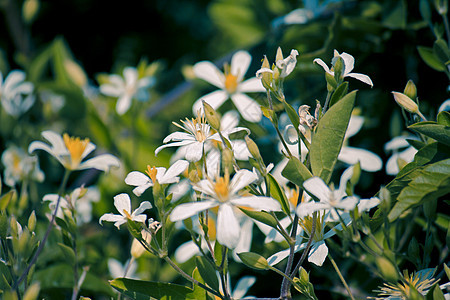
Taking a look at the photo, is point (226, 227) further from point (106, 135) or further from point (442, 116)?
point (106, 135)

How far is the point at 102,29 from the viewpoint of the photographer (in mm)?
1777

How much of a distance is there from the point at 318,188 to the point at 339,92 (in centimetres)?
11

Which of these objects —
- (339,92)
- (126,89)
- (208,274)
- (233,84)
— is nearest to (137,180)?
(208,274)

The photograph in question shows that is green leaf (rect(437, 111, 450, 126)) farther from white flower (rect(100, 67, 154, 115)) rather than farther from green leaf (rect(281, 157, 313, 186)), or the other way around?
white flower (rect(100, 67, 154, 115))

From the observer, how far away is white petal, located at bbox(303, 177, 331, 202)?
390 millimetres

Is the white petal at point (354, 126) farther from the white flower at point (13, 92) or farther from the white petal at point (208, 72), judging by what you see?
the white flower at point (13, 92)

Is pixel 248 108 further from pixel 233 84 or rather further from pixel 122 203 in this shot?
pixel 122 203

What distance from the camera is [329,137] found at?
42 centimetres

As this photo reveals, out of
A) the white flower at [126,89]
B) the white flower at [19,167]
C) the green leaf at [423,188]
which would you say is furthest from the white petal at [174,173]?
the white flower at [126,89]

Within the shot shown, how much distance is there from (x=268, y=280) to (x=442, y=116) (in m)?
0.39

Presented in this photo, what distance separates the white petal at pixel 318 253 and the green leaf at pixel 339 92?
0.15m

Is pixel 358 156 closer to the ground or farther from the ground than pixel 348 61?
closer to the ground

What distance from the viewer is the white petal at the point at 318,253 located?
45cm

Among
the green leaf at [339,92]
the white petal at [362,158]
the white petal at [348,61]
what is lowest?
the white petal at [362,158]
